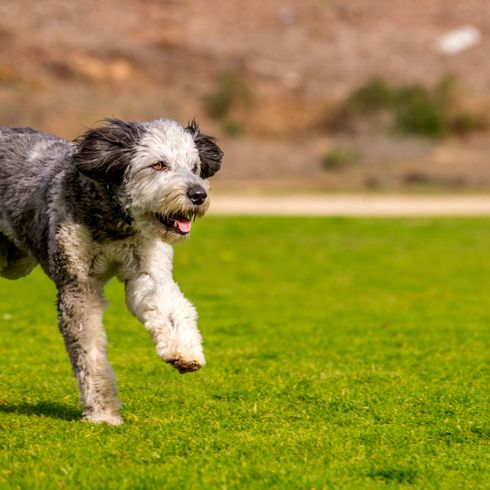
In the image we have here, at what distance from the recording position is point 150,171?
7.45m

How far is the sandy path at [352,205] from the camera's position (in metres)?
29.6

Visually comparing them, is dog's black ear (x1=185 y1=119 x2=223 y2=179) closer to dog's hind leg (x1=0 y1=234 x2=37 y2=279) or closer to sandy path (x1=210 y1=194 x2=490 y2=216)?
dog's hind leg (x1=0 y1=234 x2=37 y2=279)

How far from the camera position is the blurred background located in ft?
159

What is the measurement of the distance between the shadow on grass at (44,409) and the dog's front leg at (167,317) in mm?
973

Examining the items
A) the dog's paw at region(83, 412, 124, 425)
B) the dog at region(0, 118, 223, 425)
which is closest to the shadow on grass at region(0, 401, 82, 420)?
the dog's paw at region(83, 412, 124, 425)

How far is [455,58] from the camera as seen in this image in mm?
67562

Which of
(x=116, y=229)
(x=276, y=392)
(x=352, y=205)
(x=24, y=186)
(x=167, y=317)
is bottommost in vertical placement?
(x=276, y=392)

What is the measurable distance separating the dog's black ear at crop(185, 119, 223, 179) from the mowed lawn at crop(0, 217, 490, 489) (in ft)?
5.82

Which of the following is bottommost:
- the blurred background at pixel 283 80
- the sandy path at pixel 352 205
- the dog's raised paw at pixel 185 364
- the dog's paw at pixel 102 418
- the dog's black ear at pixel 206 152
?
the dog's paw at pixel 102 418

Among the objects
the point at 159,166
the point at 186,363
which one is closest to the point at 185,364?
the point at 186,363

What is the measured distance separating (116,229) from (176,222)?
1.55 ft

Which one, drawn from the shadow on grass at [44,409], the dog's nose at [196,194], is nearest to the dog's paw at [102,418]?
the shadow on grass at [44,409]

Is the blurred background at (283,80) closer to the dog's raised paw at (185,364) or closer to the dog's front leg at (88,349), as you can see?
the dog's front leg at (88,349)

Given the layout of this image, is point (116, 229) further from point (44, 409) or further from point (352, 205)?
point (352, 205)
